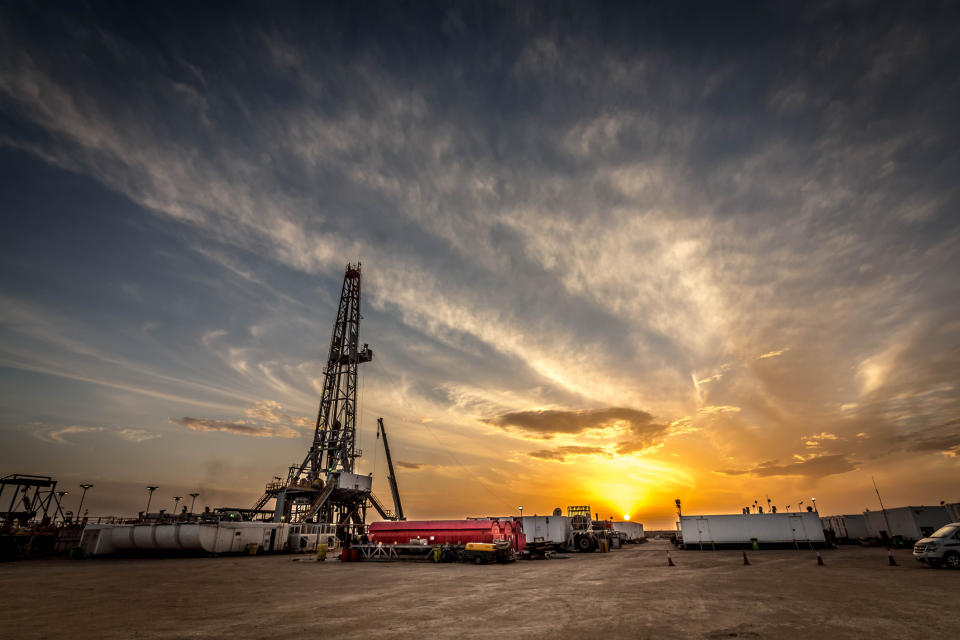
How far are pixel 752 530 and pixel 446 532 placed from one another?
2859 cm

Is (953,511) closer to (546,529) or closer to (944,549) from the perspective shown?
(944,549)

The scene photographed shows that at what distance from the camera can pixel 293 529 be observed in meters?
46.8

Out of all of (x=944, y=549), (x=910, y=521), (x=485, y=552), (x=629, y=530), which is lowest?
(x=629, y=530)

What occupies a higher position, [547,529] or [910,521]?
[910,521]

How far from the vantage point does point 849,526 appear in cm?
4788

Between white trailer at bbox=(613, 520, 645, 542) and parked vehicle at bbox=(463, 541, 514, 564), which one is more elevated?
parked vehicle at bbox=(463, 541, 514, 564)

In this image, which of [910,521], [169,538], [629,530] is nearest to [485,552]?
[169,538]

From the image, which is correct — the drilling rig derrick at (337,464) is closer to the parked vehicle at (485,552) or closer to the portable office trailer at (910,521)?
the parked vehicle at (485,552)

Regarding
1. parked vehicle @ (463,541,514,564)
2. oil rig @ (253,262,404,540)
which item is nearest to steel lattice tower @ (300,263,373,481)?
oil rig @ (253,262,404,540)

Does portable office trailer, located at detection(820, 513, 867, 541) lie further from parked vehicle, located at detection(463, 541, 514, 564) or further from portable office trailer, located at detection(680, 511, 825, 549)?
parked vehicle, located at detection(463, 541, 514, 564)

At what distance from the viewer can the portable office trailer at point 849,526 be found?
45844 millimetres

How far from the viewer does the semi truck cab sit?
755 inches

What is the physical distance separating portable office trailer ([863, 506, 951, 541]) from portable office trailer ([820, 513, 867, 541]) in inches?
174

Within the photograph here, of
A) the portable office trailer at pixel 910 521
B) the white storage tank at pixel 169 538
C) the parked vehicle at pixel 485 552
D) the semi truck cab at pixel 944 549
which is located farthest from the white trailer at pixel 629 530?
the semi truck cab at pixel 944 549
